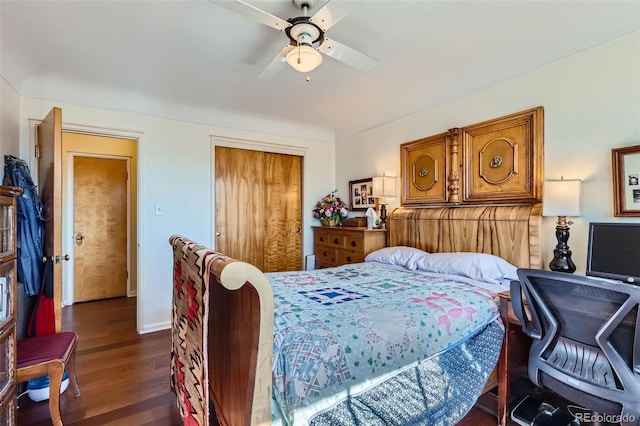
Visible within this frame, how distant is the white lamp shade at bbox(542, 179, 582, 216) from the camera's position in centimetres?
195

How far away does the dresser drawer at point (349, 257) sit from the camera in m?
3.34

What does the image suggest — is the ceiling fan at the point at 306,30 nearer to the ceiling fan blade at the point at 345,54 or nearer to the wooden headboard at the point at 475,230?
the ceiling fan blade at the point at 345,54

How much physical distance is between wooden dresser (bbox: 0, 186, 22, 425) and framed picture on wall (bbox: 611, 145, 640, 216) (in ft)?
11.5

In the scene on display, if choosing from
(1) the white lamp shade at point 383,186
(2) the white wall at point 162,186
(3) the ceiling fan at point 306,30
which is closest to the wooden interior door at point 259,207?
(2) the white wall at point 162,186

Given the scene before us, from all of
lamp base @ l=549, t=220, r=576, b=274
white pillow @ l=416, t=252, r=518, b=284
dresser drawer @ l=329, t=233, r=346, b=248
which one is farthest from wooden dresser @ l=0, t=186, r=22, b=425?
lamp base @ l=549, t=220, r=576, b=274

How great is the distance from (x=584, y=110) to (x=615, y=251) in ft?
3.37

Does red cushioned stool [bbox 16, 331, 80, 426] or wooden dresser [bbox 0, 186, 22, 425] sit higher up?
wooden dresser [bbox 0, 186, 22, 425]

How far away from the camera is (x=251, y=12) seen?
150 centimetres

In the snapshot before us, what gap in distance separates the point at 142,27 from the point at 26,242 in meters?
1.70

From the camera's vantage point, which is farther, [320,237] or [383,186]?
[320,237]

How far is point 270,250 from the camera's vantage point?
13.5ft

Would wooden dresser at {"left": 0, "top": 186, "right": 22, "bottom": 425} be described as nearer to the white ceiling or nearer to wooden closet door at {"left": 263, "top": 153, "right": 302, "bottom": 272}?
the white ceiling

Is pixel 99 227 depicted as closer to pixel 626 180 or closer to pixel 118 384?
pixel 118 384

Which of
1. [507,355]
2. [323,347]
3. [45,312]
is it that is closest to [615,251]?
[507,355]
